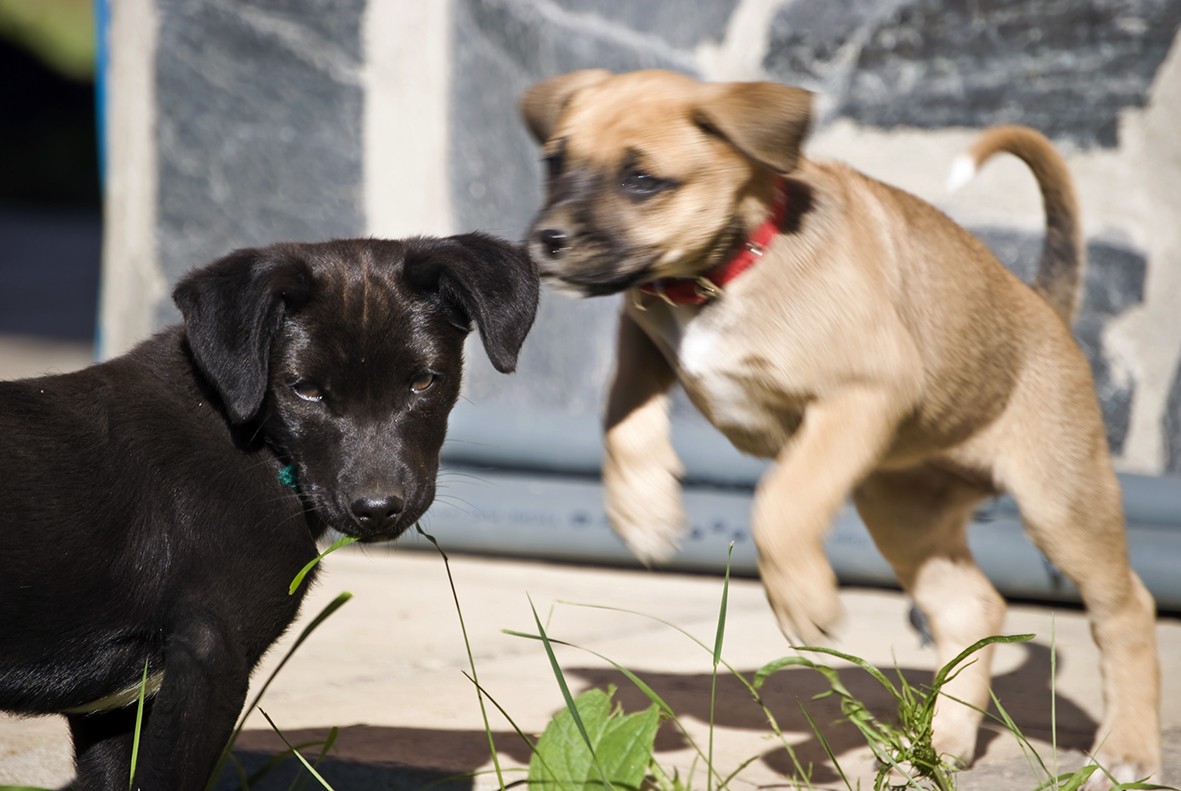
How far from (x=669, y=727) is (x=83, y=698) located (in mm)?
1688

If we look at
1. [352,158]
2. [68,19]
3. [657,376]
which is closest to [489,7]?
[352,158]

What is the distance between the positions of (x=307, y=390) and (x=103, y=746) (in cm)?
93

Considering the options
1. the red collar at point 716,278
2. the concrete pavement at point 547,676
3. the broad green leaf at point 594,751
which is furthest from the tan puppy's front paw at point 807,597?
the red collar at point 716,278

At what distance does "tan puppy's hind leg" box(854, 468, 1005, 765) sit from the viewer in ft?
13.6

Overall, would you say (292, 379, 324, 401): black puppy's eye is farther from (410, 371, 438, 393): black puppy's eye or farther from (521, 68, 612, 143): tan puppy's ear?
(521, 68, 612, 143): tan puppy's ear

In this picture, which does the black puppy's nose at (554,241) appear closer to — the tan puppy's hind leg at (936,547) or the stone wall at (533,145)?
the tan puppy's hind leg at (936,547)

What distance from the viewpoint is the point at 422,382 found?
10.8 feet

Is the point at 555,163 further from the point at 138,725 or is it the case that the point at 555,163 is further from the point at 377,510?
the point at 138,725

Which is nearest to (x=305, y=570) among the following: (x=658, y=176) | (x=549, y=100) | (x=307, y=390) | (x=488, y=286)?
(x=307, y=390)

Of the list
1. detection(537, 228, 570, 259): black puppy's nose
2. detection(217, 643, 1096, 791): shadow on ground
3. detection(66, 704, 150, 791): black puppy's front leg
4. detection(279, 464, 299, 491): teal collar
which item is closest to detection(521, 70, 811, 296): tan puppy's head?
detection(537, 228, 570, 259): black puppy's nose

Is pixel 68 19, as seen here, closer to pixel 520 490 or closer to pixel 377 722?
pixel 520 490

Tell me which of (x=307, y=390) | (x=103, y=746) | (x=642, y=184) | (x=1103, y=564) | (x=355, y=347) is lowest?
(x=103, y=746)

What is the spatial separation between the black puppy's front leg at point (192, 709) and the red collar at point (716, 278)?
4.38 feet

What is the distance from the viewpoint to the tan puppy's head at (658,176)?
3.21 metres
